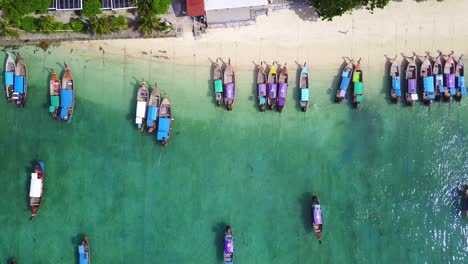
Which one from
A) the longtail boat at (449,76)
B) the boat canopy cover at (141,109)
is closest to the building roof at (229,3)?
the boat canopy cover at (141,109)

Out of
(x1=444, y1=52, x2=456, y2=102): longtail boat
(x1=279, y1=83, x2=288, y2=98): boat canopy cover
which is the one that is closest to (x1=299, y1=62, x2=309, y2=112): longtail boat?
(x1=279, y1=83, x2=288, y2=98): boat canopy cover

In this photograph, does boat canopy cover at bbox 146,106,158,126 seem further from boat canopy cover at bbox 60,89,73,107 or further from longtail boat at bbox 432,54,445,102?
longtail boat at bbox 432,54,445,102

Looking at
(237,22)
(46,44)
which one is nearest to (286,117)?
(237,22)

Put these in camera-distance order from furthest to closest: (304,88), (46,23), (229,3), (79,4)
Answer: (304,88), (229,3), (46,23), (79,4)

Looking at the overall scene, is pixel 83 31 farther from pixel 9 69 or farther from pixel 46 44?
pixel 9 69

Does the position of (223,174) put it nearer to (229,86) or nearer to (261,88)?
(229,86)

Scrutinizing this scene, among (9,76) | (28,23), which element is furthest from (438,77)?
(9,76)
